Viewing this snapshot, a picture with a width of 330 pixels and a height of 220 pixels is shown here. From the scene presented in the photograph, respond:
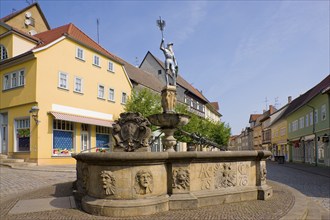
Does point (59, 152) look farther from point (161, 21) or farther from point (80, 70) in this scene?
point (161, 21)

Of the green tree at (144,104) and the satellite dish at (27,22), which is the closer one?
the green tree at (144,104)

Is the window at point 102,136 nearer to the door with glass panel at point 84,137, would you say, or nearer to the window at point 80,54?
the door with glass panel at point 84,137

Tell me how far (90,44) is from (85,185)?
2259 centimetres

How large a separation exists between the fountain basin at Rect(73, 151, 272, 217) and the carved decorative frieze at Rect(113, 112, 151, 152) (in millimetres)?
921

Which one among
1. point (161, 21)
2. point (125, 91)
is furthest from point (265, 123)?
point (161, 21)

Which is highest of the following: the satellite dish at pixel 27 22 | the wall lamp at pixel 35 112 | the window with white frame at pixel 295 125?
the satellite dish at pixel 27 22

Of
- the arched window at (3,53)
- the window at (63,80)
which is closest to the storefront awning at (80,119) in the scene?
the window at (63,80)

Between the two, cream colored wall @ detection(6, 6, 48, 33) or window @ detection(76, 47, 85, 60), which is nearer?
window @ detection(76, 47, 85, 60)

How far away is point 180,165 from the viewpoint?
21.7 ft

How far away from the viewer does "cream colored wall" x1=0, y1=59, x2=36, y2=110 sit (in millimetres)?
21906

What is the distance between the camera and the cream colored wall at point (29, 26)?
2905 centimetres

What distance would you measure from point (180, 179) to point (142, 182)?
0.83 meters

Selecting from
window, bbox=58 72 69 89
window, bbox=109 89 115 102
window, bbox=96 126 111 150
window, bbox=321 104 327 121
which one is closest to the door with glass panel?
window, bbox=96 126 111 150

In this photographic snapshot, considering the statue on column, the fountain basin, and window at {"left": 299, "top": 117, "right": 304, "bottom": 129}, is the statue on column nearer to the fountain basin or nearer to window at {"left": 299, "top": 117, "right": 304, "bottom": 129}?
the fountain basin
